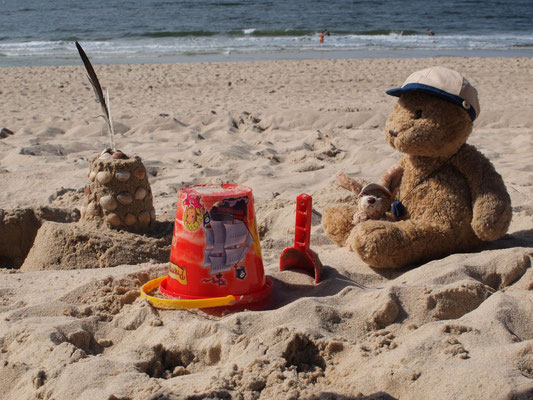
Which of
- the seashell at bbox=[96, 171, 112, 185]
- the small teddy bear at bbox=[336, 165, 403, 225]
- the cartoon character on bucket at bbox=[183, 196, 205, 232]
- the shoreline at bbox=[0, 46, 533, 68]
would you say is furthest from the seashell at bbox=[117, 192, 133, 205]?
the shoreline at bbox=[0, 46, 533, 68]

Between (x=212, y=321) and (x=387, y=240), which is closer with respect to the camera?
(x=212, y=321)

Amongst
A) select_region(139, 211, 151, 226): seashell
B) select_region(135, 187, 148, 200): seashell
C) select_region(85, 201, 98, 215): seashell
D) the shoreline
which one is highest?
select_region(135, 187, 148, 200): seashell

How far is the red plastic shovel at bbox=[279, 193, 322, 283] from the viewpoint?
2664 mm

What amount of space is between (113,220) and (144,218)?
0.18 meters

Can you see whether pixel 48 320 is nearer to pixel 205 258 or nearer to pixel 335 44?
pixel 205 258

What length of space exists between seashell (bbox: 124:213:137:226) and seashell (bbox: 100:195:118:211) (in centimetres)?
9

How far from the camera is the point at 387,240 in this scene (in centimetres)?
276

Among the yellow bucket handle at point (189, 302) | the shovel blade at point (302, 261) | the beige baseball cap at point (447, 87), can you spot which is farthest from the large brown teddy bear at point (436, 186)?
the yellow bucket handle at point (189, 302)

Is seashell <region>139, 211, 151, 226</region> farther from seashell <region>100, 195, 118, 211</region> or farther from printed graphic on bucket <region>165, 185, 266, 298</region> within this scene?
printed graphic on bucket <region>165, 185, 266, 298</region>

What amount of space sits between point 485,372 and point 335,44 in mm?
18069

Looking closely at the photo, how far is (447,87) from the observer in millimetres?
2721

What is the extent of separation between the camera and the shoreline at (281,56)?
1450 centimetres

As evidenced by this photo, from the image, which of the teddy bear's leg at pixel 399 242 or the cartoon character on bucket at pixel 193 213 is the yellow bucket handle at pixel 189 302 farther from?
the teddy bear's leg at pixel 399 242

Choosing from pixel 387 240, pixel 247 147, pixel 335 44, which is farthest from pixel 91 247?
pixel 335 44
